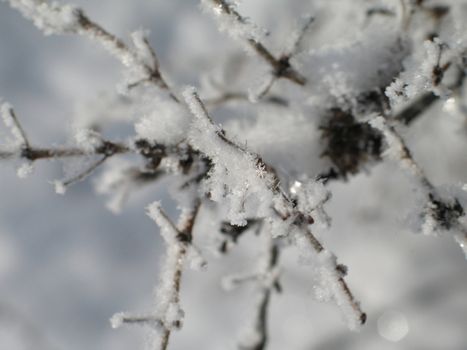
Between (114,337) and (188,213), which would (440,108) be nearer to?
(188,213)

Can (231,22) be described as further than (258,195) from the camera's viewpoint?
Yes

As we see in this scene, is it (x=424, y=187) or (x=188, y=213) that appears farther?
(x=188, y=213)

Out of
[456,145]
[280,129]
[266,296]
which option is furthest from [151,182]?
[456,145]

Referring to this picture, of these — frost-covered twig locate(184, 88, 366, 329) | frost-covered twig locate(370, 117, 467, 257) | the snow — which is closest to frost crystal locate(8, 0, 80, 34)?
frost-covered twig locate(184, 88, 366, 329)

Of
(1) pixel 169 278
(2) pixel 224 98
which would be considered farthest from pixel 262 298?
(2) pixel 224 98

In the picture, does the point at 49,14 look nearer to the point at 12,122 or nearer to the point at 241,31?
the point at 12,122

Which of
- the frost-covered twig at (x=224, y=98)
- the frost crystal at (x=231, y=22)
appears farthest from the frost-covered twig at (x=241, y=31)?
the frost-covered twig at (x=224, y=98)

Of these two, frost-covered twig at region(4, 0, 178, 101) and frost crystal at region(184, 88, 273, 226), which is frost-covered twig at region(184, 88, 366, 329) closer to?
frost crystal at region(184, 88, 273, 226)
